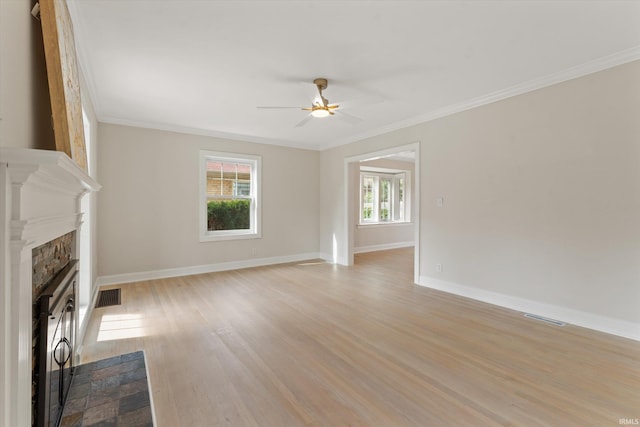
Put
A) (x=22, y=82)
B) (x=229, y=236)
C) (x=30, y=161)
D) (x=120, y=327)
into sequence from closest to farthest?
1. (x=30, y=161)
2. (x=22, y=82)
3. (x=120, y=327)
4. (x=229, y=236)

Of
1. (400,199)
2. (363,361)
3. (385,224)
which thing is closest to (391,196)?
(400,199)

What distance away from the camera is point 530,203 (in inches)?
137

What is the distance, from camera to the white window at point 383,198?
8672 mm

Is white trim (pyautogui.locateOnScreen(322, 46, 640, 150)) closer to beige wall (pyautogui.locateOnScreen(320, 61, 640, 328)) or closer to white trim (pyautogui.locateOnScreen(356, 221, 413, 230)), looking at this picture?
beige wall (pyautogui.locateOnScreen(320, 61, 640, 328))

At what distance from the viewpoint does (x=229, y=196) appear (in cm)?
589

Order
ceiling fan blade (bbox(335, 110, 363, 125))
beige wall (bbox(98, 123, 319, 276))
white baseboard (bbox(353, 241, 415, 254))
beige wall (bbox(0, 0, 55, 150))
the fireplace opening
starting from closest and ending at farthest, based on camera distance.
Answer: beige wall (bbox(0, 0, 55, 150)) < the fireplace opening < ceiling fan blade (bbox(335, 110, 363, 125)) < beige wall (bbox(98, 123, 319, 276)) < white baseboard (bbox(353, 241, 415, 254))

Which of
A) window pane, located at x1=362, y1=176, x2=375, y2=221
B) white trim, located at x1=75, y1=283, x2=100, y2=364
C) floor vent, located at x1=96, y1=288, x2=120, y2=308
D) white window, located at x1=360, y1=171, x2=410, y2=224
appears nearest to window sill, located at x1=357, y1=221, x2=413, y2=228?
white window, located at x1=360, y1=171, x2=410, y2=224

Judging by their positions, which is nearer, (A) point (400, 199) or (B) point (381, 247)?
(B) point (381, 247)

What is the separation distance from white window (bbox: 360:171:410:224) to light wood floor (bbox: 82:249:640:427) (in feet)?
15.5

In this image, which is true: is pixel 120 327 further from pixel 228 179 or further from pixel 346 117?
pixel 346 117

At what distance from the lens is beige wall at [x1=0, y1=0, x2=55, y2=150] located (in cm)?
102

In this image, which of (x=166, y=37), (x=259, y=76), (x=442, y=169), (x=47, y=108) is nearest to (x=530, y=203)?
(x=442, y=169)

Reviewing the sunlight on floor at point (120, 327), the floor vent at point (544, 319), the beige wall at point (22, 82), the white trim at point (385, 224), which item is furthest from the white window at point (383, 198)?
the beige wall at point (22, 82)

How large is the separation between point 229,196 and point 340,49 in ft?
12.9
